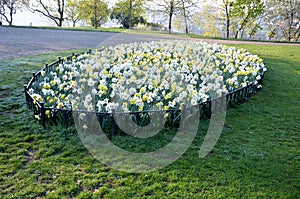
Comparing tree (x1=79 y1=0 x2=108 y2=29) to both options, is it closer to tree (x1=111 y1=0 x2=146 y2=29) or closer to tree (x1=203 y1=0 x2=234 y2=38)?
tree (x1=111 y1=0 x2=146 y2=29)

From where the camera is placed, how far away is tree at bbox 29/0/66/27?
107ft

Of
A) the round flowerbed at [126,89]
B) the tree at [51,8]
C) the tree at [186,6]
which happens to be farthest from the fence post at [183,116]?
the tree at [51,8]

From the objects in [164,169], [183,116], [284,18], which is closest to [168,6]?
[284,18]

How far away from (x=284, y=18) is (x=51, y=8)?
88.3 feet

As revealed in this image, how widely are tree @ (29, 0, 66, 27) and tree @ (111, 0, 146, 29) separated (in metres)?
9.38

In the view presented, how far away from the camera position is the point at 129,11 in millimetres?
25766

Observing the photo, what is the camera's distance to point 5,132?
3.50 m

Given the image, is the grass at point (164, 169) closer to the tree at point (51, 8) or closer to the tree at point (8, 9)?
the tree at point (8, 9)

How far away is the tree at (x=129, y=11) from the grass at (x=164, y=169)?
75.3 feet

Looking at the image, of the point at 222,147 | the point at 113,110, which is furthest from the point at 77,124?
the point at 222,147

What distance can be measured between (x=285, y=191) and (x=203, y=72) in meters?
3.13

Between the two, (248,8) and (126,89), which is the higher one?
(248,8)

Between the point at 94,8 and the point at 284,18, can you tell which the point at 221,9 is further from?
the point at 94,8

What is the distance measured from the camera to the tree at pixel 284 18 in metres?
26.1
